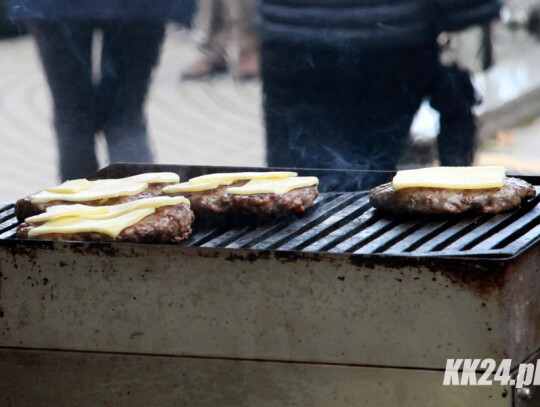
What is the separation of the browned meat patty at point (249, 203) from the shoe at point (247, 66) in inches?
149

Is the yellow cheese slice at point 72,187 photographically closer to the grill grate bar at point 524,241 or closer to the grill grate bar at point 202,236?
the grill grate bar at point 202,236

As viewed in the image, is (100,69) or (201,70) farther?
(201,70)

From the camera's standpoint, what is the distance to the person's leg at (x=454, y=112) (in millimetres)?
4730

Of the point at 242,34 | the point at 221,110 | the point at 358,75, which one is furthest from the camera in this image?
the point at 221,110

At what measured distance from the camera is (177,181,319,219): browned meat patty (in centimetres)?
310

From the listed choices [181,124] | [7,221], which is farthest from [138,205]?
[181,124]

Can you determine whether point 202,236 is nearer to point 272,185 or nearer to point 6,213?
point 272,185

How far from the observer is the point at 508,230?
2857mm

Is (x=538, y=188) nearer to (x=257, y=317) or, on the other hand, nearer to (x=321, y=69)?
(x=257, y=317)

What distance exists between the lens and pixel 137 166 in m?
3.81

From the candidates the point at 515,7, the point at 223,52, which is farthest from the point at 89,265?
the point at 515,7

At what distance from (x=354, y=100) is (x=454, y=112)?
1.73 ft

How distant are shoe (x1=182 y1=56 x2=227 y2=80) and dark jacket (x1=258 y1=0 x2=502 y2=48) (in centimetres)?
392

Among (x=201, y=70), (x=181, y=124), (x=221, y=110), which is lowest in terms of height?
(x=181, y=124)
